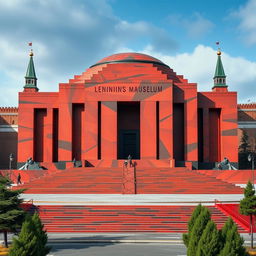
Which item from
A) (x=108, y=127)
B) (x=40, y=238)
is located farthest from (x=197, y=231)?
(x=108, y=127)

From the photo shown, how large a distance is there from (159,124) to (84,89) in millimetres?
8396

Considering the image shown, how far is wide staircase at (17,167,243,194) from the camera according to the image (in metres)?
29.3

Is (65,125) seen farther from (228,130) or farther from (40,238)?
(40,238)

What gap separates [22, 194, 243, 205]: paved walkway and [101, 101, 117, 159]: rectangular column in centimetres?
1277

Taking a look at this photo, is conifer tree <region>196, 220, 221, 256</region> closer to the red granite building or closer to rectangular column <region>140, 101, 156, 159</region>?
the red granite building

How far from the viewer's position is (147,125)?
4047cm

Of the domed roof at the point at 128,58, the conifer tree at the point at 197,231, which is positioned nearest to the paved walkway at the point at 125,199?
the conifer tree at the point at 197,231

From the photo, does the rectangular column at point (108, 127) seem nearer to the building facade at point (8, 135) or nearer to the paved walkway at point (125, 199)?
the paved walkway at point (125, 199)

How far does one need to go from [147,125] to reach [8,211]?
993 inches

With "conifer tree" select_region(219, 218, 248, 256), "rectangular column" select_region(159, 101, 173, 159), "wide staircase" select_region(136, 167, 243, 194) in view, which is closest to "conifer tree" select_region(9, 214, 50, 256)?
"conifer tree" select_region(219, 218, 248, 256)

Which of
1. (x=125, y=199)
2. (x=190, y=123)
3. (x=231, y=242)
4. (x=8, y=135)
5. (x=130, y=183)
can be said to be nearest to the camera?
(x=231, y=242)

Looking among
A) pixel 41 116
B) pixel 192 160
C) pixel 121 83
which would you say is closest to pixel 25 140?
pixel 41 116

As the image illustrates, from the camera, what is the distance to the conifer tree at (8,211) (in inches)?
642

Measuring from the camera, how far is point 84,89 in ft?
136
